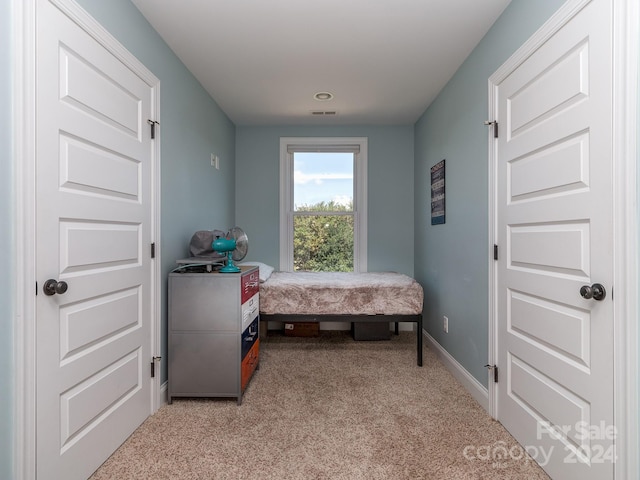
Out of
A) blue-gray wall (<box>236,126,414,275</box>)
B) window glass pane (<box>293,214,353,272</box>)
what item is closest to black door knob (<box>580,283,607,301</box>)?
blue-gray wall (<box>236,126,414,275</box>)

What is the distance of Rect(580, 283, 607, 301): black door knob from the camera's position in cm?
127

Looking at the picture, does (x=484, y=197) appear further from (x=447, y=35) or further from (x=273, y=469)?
(x=273, y=469)

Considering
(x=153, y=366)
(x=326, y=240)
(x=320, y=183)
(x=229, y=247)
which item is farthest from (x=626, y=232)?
(x=320, y=183)

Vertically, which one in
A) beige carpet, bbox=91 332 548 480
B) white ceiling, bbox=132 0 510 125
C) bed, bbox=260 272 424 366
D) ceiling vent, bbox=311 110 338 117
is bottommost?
beige carpet, bbox=91 332 548 480

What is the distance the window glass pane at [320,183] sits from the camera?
4.28 m

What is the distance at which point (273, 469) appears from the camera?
1626 millimetres

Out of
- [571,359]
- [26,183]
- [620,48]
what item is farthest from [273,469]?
[620,48]

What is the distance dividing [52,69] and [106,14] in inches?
21.4

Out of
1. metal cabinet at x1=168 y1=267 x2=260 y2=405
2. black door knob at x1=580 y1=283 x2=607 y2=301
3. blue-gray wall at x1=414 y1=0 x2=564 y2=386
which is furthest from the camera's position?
metal cabinet at x1=168 y1=267 x2=260 y2=405

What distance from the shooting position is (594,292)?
129cm

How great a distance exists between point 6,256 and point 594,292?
2.16 m

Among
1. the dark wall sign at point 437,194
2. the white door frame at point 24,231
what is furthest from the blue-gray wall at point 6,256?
the dark wall sign at point 437,194

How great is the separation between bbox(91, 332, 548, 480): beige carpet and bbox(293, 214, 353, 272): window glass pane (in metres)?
1.69

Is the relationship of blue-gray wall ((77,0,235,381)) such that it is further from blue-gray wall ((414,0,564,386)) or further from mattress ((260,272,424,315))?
blue-gray wall ((414,0,564,386))
